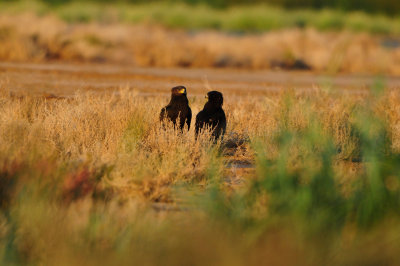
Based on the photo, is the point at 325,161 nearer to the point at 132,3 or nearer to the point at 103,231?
the point at 103,231

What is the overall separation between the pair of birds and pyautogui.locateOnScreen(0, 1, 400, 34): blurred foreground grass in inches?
1674

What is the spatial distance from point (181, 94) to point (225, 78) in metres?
14.0

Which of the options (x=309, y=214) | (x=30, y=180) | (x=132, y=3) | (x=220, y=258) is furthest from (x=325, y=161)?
(x=132, y=3)

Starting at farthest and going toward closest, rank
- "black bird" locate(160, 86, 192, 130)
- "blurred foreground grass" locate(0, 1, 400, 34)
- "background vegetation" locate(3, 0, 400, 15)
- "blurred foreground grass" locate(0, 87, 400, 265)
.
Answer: "background vegetation" locate(3, 0, 400, 15), "blurred foreground grass" locate(0, 1, 400, 34), "black bird" locate(160, 86, 192, 130), "blurred foreground grass" locate(0, 87, 400, 265)

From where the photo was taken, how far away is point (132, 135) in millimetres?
9695

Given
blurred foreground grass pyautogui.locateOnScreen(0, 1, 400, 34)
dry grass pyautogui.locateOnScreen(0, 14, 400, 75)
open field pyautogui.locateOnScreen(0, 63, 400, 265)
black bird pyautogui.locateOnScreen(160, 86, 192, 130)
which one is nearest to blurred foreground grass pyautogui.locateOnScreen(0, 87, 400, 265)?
open field pyautogui.locateOnScreen(0, 63, 400, 265)

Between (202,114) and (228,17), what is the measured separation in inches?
2172

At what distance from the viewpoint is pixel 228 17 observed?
212 ft

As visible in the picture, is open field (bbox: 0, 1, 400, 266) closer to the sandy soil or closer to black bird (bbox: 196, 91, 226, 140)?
black bird (bbox: 196, 91, 226, 140)

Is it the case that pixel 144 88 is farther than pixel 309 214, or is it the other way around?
pixel 144 88

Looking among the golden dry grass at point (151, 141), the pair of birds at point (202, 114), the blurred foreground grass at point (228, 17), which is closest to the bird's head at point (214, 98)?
the pair of birds at point (202, 114)

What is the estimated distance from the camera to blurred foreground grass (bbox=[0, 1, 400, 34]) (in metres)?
56.6

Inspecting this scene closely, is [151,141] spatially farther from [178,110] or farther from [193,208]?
[193,208]

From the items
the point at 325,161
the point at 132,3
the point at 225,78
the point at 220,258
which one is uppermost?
the point at 132,3
